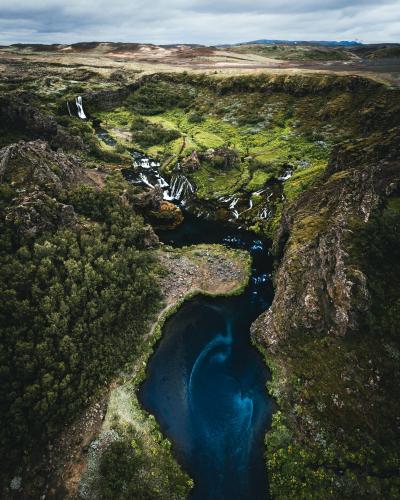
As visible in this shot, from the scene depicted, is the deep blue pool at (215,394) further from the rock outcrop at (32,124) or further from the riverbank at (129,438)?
the rock outcrop at (32,124)

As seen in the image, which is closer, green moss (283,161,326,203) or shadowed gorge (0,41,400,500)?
shadowed gorge (0,41,400,500)

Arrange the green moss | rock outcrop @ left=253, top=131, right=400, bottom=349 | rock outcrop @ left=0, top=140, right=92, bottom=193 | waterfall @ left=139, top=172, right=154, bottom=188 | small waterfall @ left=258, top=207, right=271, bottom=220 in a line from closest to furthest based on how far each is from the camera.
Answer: rock outcrop @ left=253, top=131, right=400, bottom=349
rock outcrop @ left=0, top=140, right=92, bottom=193
small waterfall @ left=258, top=207, right=271, bottom=220
the green moss
waterfall @ left=139, top=172, right=154, bottom=188

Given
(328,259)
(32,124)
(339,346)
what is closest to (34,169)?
(32,124)

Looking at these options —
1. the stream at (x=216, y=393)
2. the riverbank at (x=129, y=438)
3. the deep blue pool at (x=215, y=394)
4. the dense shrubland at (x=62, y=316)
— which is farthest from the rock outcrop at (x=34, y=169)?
the stream at (x=216, y=393)

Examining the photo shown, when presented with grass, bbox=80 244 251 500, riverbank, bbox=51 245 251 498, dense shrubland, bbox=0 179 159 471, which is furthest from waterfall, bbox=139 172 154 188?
grass, bbox=80 244 251 500

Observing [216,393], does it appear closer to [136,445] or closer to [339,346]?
[136,445]

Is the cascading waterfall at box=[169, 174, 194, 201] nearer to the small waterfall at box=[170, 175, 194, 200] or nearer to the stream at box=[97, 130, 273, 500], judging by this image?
the small waterfall at box=[170, 175, 194, 200]
